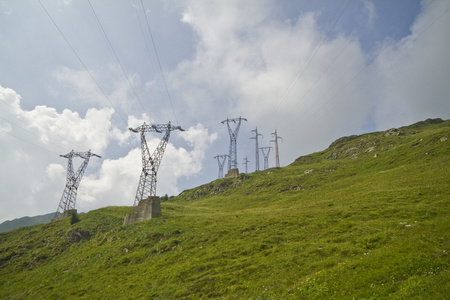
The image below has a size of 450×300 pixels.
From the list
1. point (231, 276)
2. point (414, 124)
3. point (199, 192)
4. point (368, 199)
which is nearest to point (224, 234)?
point (231, 276)

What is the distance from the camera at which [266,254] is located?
2391cm

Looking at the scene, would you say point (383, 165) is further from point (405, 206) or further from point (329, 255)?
point (329, 255)

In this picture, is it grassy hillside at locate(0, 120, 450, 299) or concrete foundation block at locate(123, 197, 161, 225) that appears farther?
concrete foundation block at locate(123, 197, 161, 225)

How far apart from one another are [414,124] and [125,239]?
Result: 17151cm

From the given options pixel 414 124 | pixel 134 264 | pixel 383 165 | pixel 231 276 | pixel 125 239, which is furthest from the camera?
pixel 414 124

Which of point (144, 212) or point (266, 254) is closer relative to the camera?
point (266, 254)

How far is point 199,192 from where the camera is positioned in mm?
113312

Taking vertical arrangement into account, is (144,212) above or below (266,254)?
above

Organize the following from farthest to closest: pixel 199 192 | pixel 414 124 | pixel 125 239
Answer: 1. pixel 414 124
2. pixel 199 192
3. pixel 125 239

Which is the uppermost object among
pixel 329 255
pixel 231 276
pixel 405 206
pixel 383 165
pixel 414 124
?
pixel 414 124

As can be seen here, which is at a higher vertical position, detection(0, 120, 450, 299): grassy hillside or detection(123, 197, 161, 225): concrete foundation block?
detection(123, 197, 161, 225): concrete foundation block

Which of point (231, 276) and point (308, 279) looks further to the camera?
point (231, 276)

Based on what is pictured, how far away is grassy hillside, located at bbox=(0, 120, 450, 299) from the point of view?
562 inches

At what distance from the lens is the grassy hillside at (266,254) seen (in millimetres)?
14273
